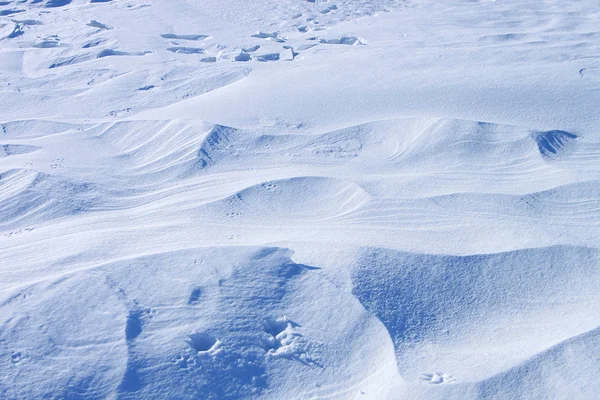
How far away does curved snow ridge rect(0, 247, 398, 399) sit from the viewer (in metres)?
1.60

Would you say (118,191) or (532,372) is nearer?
(532,372)

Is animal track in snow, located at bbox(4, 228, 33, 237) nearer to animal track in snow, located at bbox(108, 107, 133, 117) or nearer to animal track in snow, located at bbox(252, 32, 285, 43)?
animal track in snow, located at bbox(108, 107, 133, 117)

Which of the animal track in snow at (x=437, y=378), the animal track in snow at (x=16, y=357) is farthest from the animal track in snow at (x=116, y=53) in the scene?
the animal track in snow at (x=437, y=378)

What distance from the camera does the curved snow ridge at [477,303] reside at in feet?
5.50

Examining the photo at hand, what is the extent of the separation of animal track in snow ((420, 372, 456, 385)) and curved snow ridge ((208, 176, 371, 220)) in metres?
0.82

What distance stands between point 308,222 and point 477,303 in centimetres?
69

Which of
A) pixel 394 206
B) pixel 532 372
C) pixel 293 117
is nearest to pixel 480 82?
pixel 293 117

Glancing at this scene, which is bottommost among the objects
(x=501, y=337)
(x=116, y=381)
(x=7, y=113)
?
(x=501, y=337)

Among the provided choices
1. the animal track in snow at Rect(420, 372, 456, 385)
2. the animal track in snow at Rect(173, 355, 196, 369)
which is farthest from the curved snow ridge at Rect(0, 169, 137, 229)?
the animal track in snow at Rect(420, 372, 456, 385)

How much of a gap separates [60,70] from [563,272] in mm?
3459

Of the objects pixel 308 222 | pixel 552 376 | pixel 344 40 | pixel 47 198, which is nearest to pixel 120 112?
pixel 47 198

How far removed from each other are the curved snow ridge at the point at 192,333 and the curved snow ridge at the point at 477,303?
0.09m

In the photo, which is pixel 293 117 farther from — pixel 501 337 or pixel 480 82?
pixel 501 337

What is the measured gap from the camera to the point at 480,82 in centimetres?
330
